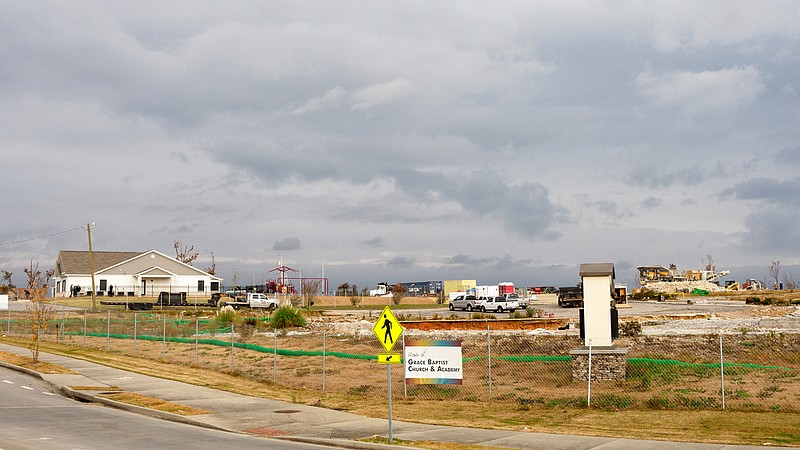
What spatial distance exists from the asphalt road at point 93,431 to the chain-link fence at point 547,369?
6.59 meters


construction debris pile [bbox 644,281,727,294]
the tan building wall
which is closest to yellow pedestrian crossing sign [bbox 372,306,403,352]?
the tan building wall

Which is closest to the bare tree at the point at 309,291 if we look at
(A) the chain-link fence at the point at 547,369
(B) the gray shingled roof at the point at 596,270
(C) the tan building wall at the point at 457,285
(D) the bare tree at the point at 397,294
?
(D) the bare tree at the point at 397,294

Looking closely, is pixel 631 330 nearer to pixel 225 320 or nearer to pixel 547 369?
pixel 547 369

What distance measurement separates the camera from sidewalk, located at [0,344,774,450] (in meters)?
15.1

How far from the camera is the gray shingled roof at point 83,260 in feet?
317

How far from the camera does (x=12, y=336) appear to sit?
46.7 m

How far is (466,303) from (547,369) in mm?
48689

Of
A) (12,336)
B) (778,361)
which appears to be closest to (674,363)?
(778,361)

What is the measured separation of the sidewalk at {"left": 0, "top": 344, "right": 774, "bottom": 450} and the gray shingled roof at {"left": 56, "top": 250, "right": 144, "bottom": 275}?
75.4 m

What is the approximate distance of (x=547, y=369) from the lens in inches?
959

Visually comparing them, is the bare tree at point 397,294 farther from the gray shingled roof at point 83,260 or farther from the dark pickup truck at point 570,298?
the gray shingled roof at point 83,260

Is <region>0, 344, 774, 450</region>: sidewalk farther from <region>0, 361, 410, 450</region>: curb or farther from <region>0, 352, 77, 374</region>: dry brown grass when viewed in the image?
<region>0, 352, 77, 374</region>: dry brown grass

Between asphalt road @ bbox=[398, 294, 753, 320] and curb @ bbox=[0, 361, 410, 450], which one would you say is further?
asphalt road @ bbox=[398, 294, 753, 320]

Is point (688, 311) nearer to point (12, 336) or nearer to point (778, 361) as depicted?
point (778, 361)
